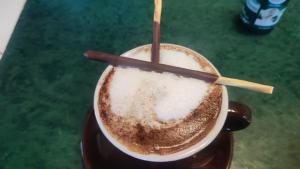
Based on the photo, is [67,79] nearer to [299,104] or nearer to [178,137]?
[178,137]

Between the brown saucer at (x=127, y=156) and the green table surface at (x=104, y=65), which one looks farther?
the green table surface at (x=104, y=65)

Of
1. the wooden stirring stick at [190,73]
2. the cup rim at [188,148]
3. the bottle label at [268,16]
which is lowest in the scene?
the cup rim at [188,148]

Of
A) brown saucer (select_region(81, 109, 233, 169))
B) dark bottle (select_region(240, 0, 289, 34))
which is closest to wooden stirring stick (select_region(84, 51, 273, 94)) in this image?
brown saucer (select_region(81, 109, 233, 169))

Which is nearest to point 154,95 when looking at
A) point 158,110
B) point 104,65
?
point 158,110

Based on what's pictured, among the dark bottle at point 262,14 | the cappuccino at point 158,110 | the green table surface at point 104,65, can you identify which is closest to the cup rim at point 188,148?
the cappuccino at point 158,110

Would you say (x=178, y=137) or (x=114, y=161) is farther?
(x=114, y=161)

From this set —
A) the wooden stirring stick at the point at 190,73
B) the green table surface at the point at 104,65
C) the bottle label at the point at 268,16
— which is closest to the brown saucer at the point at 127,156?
the green table surface at the point at 104,65

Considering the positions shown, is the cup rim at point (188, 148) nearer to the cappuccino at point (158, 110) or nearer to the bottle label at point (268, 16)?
the cappuccino at point (158, 110)

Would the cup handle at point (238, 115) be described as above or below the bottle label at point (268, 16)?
below

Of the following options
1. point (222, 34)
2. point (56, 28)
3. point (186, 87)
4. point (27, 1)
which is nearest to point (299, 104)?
point (222, 34)
